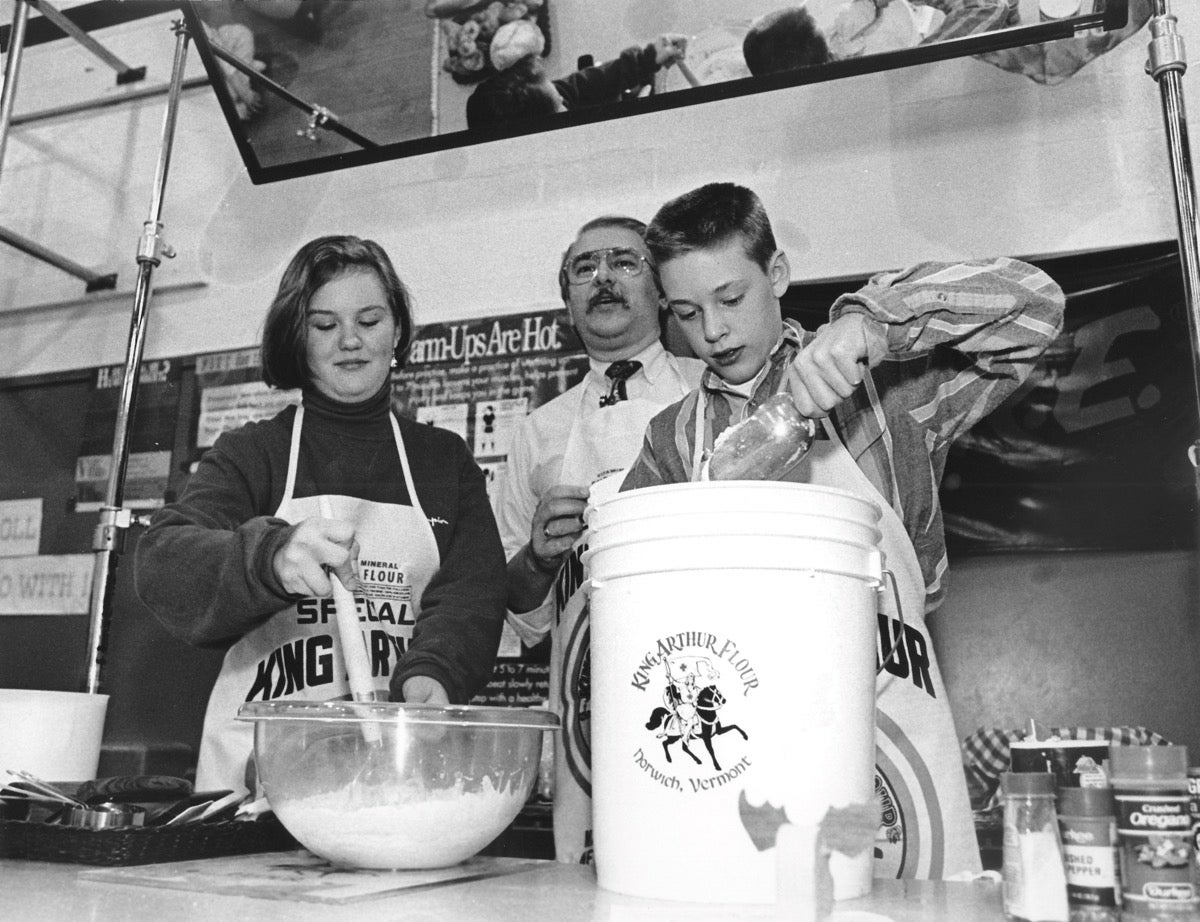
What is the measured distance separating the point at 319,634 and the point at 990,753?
3.11 feet

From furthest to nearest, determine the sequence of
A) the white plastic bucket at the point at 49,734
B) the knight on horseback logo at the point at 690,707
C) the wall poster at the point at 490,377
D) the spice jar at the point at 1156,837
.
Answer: the wall poster at the point at 490,377, the white plastic bucket at the point at 49,734, the knight on horseback logo at the point at 690,707, the spice jar at the point at 1156,837

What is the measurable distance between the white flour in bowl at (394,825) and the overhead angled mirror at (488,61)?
1061 millimetres

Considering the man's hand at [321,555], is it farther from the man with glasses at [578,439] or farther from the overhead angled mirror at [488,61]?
the overhead angled mirror at [488,61]

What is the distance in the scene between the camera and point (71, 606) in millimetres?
1976

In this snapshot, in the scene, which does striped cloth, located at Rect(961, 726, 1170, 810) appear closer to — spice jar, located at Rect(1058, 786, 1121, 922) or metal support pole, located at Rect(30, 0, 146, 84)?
spice jar, located at Rect(1058, 786, 1121, 922)

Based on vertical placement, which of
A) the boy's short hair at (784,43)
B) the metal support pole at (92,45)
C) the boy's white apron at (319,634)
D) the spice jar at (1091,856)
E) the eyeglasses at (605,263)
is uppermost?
the metal support pole at (92,45)

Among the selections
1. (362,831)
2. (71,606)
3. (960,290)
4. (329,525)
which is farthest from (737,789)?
(71,606)

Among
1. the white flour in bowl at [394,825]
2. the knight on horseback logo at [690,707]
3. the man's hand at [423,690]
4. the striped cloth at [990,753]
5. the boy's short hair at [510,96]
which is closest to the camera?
the knight on horseback logo at [690,707]

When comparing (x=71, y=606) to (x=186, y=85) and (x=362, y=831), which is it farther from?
(x=362, y=831)

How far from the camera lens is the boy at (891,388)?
3.70 feet

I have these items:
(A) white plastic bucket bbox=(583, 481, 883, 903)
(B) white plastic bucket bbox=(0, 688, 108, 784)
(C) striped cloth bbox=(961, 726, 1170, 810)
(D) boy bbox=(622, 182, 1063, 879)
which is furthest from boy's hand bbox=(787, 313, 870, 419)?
(B) white plastic bucket bbox=(0, 688, 108, 784)

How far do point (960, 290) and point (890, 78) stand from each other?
65cm

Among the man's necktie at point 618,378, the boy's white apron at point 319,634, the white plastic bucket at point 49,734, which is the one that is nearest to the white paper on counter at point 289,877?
the boy's white apron at point 319,634

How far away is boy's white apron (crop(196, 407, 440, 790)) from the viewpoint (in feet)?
5.04
